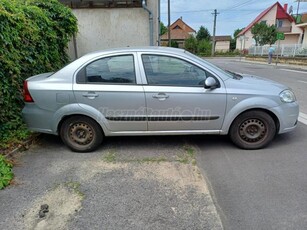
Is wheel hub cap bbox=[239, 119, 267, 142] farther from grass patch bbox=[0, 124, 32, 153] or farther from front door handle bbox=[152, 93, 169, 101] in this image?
grass patch bbox=[0, 124, 32, 153]

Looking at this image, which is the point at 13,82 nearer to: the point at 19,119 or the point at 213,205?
the point at 19,119

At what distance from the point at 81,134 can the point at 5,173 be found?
46.1 inches

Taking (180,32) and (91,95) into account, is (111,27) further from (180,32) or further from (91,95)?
(180,32)

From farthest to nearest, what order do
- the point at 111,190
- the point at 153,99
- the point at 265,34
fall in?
1. the point at 265,34
2. the point at 153,99
3. the point at 111,190

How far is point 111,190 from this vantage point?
310 centimetres

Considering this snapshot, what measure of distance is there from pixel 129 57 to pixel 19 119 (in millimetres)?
2400

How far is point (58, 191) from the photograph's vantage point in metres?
3.09

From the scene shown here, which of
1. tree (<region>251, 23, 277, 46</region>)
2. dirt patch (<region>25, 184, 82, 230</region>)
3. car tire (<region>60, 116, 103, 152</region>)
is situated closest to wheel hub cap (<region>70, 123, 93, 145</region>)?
car tire (<region>60, 116, 103, 152</region>)

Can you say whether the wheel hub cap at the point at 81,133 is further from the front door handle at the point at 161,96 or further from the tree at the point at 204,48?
the tree at the point at 204,48

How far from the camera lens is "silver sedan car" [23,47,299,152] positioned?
3883mm

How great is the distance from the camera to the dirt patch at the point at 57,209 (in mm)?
2520

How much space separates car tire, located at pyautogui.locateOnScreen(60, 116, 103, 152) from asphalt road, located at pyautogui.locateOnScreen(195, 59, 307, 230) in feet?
5.46

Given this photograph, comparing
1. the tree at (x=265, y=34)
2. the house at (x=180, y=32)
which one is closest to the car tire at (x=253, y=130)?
the tree at (x=265, y=34)

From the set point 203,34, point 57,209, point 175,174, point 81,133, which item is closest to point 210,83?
point 175,174
